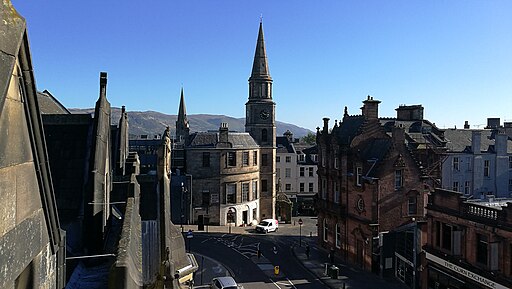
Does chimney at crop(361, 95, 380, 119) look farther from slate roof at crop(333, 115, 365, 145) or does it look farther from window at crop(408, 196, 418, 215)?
window at crop(408, 196, 418, 215)

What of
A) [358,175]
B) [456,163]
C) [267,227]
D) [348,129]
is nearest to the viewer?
[358,175]

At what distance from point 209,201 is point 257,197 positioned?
8157mm

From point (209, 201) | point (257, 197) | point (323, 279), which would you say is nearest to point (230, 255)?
point (323, 279)

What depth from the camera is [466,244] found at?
24844 millimetres

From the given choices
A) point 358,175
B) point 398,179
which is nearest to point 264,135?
point 358,175

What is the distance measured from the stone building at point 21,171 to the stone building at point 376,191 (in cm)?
2883

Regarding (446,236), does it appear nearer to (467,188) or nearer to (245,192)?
(467,188)

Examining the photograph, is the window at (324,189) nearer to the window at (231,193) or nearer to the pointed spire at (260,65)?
the window at (231,193)

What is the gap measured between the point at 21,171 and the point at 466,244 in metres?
26.7

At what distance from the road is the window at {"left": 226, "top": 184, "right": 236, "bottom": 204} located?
596cm

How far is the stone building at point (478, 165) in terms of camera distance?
4381cm

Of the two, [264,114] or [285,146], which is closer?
[264,114]

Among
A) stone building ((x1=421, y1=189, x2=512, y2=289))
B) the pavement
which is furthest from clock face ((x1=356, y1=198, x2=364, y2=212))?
stone building ((x1=421, y1=189, x2=512, y2=289))

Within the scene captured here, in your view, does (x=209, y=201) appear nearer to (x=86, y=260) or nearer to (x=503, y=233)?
(x=503, y=233)
